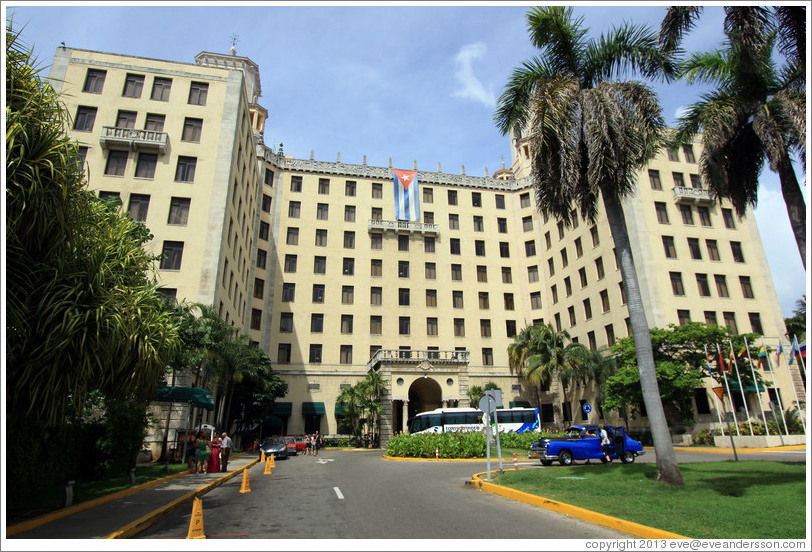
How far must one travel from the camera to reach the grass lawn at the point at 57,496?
29.6ft

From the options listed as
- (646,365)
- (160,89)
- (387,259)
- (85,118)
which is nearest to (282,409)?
(387,259)

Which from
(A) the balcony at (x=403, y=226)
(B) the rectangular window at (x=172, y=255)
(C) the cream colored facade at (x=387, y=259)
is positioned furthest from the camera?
(A) the balcony at (x=403, y=226)

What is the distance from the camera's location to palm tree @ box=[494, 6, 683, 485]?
14188 mm

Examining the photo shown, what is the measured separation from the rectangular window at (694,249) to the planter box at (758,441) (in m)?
15.9

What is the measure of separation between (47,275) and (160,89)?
31.0 m

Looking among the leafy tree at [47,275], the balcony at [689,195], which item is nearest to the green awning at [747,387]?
the balcony at [689,195]

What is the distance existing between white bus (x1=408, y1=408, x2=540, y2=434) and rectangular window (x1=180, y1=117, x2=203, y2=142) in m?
26.9

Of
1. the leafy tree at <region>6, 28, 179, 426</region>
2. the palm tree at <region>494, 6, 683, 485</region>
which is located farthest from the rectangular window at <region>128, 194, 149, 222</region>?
the palm tree at <region>494, 6, 683, 485</region>

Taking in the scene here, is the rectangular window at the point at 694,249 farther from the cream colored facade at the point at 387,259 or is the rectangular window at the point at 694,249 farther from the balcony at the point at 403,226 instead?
the balcony at the point at 403,226

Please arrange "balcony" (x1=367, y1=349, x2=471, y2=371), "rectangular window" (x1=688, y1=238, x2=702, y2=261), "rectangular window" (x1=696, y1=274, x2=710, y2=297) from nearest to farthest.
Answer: "rectangular window" (x1=696, y1=274, x2=710, y2=297) → "rectangular window" (x1=688, y1=238, x2=702, y2=261) → "balcony" (x1=367, y1=349, x2=471, y2=371)

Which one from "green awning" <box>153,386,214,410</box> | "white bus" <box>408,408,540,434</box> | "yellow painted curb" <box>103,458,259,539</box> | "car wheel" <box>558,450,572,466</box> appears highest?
"green awning" <box>153,386,214,410</box>

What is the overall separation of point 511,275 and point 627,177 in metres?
39.6

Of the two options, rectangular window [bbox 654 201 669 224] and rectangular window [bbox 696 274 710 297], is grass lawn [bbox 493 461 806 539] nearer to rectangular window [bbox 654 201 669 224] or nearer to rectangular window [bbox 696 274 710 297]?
rectangular window [bbox 696 274 710 297]

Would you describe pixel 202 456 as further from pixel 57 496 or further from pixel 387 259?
pixel 387 259
